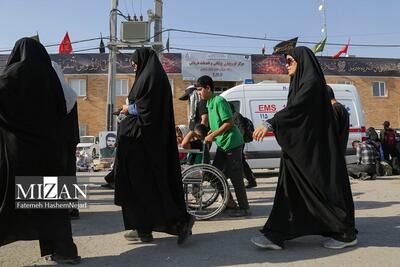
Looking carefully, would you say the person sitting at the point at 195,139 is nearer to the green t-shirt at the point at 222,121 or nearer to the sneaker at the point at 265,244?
the green t-shirt at the point at 222,121

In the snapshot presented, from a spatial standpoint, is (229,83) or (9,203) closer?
(9,203)

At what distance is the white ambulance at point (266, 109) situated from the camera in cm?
1238

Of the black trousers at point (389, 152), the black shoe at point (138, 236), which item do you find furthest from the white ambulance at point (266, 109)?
the black shoe at point (138, 236)

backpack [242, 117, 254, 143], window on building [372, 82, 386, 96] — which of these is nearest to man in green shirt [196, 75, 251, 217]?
backpack [242, 117, 254, 143]

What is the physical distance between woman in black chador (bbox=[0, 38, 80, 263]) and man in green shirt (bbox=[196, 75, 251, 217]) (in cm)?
246

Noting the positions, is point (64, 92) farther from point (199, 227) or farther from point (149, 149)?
point (199, 227)

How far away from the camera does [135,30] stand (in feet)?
69.6

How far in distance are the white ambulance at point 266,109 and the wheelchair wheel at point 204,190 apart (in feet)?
20.0

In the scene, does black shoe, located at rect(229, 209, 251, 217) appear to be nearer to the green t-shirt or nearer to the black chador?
the green t-shirt

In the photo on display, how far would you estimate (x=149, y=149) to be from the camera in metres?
4.71

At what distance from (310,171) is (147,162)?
1583mm

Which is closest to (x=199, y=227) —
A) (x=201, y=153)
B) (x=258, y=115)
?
(x=201, y=153)

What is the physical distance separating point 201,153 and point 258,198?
7.51ft

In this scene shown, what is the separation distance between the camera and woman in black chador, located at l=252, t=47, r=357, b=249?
4.43 m
